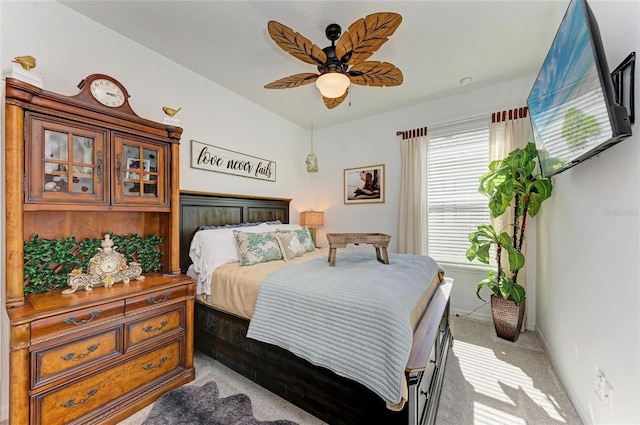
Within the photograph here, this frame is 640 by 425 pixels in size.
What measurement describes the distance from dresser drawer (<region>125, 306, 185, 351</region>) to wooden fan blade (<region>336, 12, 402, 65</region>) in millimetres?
2274

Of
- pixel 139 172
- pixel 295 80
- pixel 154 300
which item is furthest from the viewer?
pixel 295 80

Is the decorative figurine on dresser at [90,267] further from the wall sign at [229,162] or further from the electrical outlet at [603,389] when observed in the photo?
the electrical outlet at [603,389]

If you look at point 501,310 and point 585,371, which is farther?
point 501,310

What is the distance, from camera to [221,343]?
2084 mm

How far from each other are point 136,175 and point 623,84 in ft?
9.52

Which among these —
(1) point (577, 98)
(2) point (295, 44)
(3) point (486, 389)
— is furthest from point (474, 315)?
(2) point (295, 44)

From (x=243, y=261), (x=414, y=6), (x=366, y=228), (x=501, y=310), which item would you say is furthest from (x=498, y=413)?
(x=414, y=6)

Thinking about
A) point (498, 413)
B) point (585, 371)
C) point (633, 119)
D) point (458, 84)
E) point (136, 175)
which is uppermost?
point (458, 84)

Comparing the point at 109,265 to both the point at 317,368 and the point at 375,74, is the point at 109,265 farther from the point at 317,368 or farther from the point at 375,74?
the point at 375,74

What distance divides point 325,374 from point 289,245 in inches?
53.4

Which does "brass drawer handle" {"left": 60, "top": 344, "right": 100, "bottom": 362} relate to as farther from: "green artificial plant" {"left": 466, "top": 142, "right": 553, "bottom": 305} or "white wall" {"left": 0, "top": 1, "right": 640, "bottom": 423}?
"green artificial plant" {"left": 466, "top": 142, "right": 553, "bottom": 305}

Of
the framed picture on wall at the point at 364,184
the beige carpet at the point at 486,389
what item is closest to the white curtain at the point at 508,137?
the beige carpet at the point at 486,389

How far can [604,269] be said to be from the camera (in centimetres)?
132

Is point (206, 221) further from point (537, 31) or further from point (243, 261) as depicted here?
point (537, 31)
